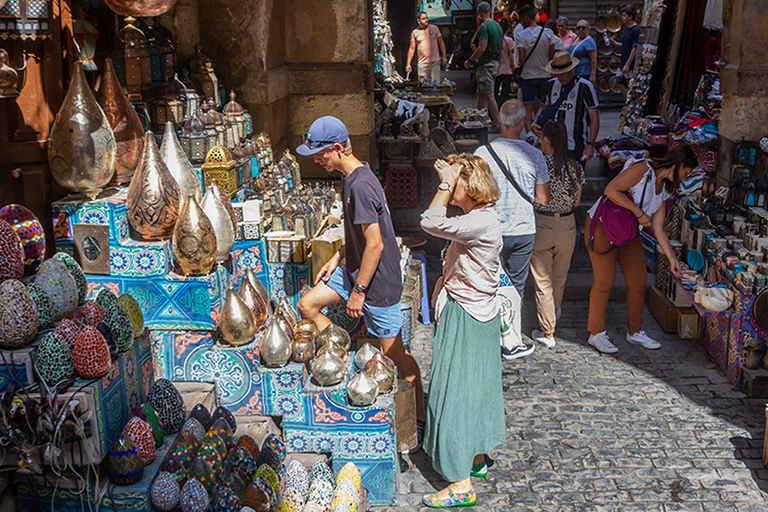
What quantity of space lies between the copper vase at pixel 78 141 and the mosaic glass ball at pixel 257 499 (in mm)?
1969

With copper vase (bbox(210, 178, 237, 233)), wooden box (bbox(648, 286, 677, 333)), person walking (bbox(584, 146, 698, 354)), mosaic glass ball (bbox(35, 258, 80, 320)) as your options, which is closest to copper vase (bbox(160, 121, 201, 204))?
copper vase (bbox(210, 178, 237, 233))

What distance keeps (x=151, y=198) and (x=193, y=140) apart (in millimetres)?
1271

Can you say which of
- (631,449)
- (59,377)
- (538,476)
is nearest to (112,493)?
(59,377)

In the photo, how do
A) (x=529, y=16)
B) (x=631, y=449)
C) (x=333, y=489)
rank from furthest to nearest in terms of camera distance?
(x=529, y=16), (x=631, y=449), (x=333, y=489)

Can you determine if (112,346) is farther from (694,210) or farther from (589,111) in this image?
(589,111)

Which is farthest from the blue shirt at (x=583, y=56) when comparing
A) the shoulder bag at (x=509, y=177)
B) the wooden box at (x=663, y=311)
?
the shoulder bag at (x=509, y=177)

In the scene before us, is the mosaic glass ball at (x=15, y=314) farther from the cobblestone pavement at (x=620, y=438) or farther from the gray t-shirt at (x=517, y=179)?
the gray t-shirt at (x=517, y=179)

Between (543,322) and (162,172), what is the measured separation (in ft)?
10.5

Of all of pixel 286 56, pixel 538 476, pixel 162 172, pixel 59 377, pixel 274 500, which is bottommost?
pixel 538 476

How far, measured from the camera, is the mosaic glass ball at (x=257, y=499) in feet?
11.8

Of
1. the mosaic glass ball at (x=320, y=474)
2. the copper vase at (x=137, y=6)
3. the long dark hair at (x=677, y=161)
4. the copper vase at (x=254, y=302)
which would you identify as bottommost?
the mosaic glass ball at (x=320, y=474)

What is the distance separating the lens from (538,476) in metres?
4.74

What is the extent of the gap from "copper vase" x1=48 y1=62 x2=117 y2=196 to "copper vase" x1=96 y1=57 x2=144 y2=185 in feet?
1.30

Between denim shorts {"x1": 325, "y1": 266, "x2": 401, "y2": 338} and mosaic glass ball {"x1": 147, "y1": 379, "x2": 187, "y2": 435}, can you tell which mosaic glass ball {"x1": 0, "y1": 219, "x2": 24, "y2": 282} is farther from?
denim shorts {"x1": 325, "y1": 266, "x2": 401, "y2": 338}
